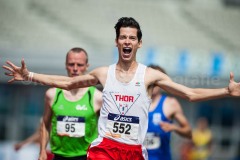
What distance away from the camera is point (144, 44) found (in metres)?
28.4

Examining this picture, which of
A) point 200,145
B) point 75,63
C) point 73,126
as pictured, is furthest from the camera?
point 200,145

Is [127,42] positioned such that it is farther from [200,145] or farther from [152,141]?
[200,145]

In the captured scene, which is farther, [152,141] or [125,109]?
[152,141]

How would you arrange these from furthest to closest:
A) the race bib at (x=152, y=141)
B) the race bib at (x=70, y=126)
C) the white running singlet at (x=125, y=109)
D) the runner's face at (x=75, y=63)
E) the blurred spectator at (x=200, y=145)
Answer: the blurred spectator at (x=200, y=145)
the race bib at (x=152, y=141)
the runner's face at (x=75, y=63)
the race bib at (x=70, y=126)
the white running singlet at (x=125, y=109)

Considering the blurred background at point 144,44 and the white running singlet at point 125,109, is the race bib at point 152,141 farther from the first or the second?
the blurred background at point 144,44

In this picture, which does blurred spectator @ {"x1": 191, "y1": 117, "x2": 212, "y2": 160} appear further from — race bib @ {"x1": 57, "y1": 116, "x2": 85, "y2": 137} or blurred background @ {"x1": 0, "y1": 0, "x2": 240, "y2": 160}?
race bib @ {"x1": 57, "y1": 116, "x2": 85, "y2": 137}

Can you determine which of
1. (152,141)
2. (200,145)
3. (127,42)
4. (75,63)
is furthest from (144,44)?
(127,42)

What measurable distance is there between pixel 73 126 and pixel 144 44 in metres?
21.0

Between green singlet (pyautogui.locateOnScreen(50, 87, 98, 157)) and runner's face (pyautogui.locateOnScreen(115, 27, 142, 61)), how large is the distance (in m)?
1.60

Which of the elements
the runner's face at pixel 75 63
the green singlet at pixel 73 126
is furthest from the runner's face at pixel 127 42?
the runner's face at pixel 75 63

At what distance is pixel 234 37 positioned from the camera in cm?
3098

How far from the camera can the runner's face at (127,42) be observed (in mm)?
6184

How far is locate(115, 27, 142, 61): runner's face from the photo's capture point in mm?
6184

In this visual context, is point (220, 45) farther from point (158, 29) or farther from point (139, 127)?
point (139, 127)
